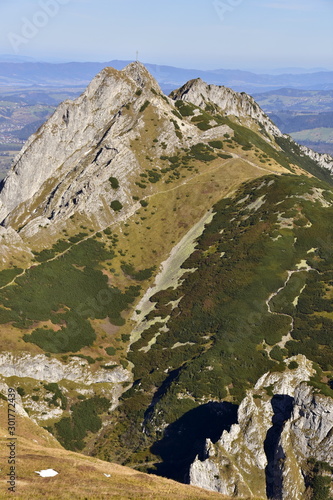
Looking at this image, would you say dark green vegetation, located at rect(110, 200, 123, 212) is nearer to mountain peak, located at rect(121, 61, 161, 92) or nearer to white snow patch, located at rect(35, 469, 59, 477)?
mountain peak, located at rect(121, 61, 161, 92)

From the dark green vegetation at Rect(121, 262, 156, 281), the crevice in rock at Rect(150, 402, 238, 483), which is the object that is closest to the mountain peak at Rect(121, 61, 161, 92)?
the dark green vegetation at Rect(121, 262, 156, 281)

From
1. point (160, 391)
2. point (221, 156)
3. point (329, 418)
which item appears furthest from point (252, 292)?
point (221, 156)

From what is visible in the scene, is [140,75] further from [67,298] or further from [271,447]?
[271,447]

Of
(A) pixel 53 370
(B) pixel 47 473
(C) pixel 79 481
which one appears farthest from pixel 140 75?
(C) pixel 79 481

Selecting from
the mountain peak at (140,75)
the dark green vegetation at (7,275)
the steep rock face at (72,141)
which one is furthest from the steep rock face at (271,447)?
the mountain peak at (140,75)

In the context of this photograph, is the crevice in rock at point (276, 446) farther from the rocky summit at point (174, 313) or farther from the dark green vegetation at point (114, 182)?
the dark green vegetation at point (114, 182)
